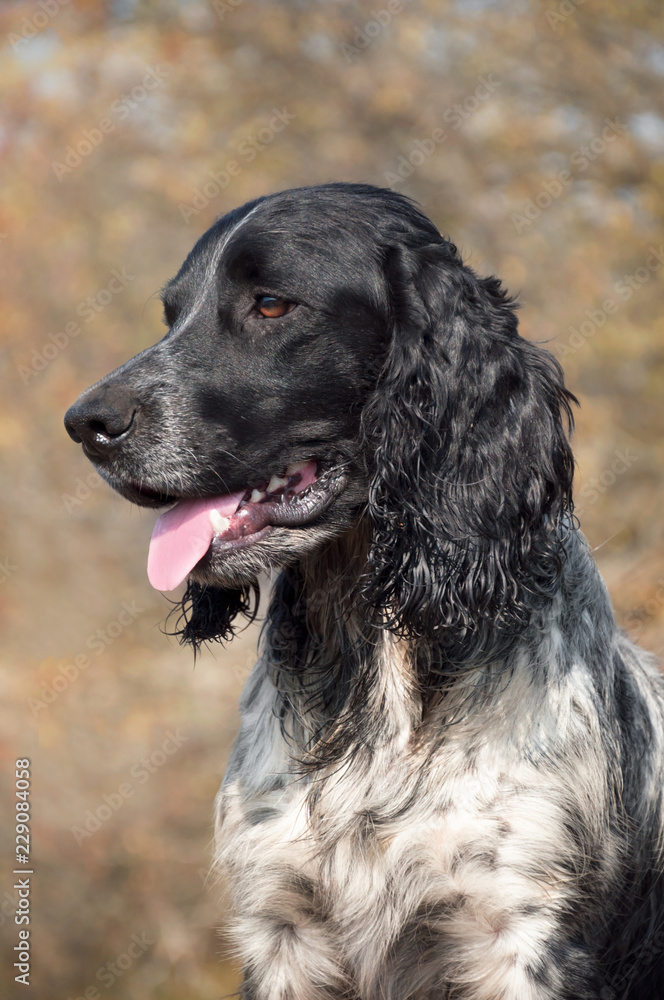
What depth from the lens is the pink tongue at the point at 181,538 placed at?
2723 mm

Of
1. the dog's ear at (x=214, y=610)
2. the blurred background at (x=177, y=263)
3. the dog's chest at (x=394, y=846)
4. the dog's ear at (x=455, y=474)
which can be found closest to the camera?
the dog's chest at (x=394, y=846)

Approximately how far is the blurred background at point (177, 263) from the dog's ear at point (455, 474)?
4663 millimetres

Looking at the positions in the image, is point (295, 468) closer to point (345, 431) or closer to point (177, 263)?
point (345, 431)

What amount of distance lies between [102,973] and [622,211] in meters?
7.53

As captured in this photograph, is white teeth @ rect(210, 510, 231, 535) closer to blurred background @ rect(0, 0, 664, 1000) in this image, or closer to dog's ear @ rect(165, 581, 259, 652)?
dog's ear @ rect(165, 581, 259, 652)

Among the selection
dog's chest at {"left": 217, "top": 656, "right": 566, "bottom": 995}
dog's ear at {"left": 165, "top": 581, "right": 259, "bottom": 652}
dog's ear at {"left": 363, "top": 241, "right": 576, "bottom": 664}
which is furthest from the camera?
dog's ear at {"left": 165, "top": 581, "right": 259, "bottom": 652}

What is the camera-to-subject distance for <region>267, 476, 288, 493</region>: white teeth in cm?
281

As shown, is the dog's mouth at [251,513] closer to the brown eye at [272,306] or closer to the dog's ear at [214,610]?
the brown eye at [272,306]

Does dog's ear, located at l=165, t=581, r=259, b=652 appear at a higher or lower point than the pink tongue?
lower

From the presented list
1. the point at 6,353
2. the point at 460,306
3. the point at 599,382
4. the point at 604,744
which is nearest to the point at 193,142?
the point at 6,353

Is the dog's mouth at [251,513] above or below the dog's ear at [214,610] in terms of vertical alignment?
above

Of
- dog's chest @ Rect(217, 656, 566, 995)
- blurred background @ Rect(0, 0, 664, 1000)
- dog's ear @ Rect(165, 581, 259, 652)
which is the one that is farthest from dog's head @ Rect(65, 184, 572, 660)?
blurred background @ Rect(0, 0, 664, 1000)

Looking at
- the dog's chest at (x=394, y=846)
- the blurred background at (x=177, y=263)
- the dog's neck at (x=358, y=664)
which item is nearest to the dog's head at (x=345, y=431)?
the dog's neck at (x=358, y=664)

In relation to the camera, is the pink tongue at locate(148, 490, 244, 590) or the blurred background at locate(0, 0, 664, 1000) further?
the blurred background at locate(0, 0, 664, 1000)
